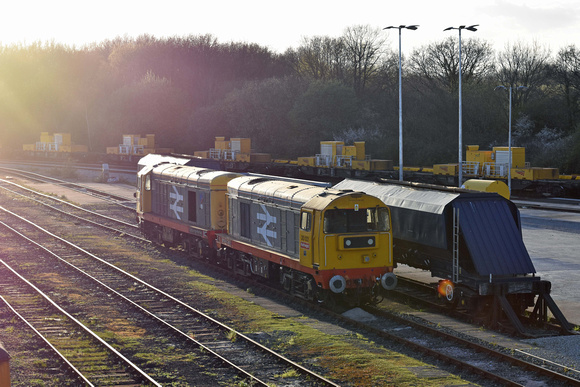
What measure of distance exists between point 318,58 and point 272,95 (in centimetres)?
1019

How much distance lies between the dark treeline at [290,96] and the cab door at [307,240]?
51886 mm

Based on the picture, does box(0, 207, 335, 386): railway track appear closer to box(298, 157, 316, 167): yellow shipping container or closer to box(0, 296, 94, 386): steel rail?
box(0, 296, 94, 386): steel rail

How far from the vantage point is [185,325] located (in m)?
18.3

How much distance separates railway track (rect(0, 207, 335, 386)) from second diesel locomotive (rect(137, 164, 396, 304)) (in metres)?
3.15

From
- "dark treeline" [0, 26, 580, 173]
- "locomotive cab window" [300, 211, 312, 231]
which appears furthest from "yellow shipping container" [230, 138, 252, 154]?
"locomotive cab window" [300, 211, 312, 231]

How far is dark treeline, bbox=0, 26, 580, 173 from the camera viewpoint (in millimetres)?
78062

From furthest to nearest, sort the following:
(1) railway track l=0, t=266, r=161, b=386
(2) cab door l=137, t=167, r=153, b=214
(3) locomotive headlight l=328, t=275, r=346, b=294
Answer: (2) cab door l=137, t=167, r=153, b=214
(3) locomotive headlight l=328, t=275, r=346, b=294
(1) railway track l=0, t=266, r=161, b=386

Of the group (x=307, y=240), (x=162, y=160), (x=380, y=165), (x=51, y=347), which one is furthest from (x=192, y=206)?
(x=380, y=165)

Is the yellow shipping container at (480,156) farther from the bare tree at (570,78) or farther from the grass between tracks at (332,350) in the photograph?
the grass between tracks at (332,350)

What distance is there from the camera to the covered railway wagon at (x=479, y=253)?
1833cm

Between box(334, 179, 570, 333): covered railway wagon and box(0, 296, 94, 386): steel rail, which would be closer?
box(0, 296, 94, 386): steel rail

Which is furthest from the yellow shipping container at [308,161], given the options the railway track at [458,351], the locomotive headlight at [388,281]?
the locomotive headlight at [388,281]

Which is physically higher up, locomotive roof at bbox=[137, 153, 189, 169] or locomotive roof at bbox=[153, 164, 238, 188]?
locomotive roof at bbox=[137, 153, 189, 169]

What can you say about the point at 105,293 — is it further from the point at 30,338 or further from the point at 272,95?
the point at 272,95
